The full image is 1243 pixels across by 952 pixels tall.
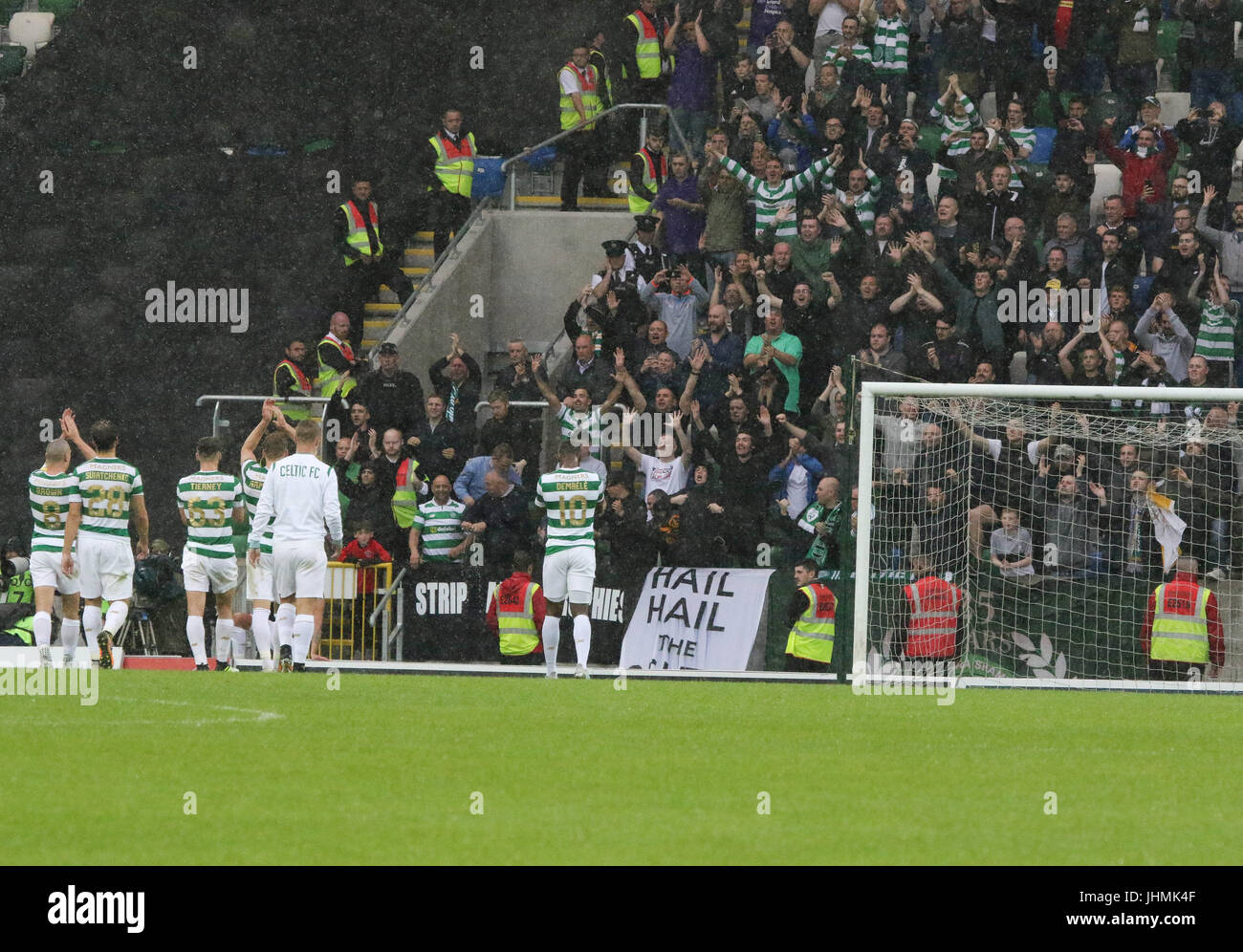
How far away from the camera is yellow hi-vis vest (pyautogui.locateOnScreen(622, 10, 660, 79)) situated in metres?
24.2

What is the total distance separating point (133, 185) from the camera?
962 inches

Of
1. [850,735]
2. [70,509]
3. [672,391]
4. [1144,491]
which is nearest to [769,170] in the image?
[672,391]

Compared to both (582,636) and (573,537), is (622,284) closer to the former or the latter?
(573,537)

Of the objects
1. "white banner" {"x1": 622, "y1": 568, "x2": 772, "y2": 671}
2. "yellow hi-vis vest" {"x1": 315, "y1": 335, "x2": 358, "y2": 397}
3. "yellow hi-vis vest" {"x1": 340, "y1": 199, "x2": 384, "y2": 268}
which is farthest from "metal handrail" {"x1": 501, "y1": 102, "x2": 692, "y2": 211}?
"white banner" {"x1": 622, "y1": 568, "x2": 772, "y2": 671}

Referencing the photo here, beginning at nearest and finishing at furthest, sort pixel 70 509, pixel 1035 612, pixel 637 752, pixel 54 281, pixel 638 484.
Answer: pixel 637 752, pixel 70 509, pixel 1035 612, pixel 638 484, pixel 54 281

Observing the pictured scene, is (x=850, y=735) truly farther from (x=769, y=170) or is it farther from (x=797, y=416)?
(x=769, y=170)

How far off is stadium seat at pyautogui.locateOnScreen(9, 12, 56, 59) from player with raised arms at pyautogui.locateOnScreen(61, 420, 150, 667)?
12.1 meters

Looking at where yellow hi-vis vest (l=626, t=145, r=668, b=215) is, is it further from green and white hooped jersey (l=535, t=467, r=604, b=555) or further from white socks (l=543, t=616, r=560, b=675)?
white socks (l=543, t=616, r=560, b=675)

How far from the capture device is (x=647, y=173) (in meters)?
23.5

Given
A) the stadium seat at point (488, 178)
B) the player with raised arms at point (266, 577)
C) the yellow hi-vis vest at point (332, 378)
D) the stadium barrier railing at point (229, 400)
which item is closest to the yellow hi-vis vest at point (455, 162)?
the stadium seat at point (488, 178)

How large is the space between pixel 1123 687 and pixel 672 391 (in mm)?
5419

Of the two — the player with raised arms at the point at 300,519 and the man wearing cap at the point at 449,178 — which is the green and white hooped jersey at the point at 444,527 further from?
the man wearing cap at the point at 449,178

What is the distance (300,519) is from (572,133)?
9.22m

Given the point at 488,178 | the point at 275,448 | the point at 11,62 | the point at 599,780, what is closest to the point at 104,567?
the point at 275,448
